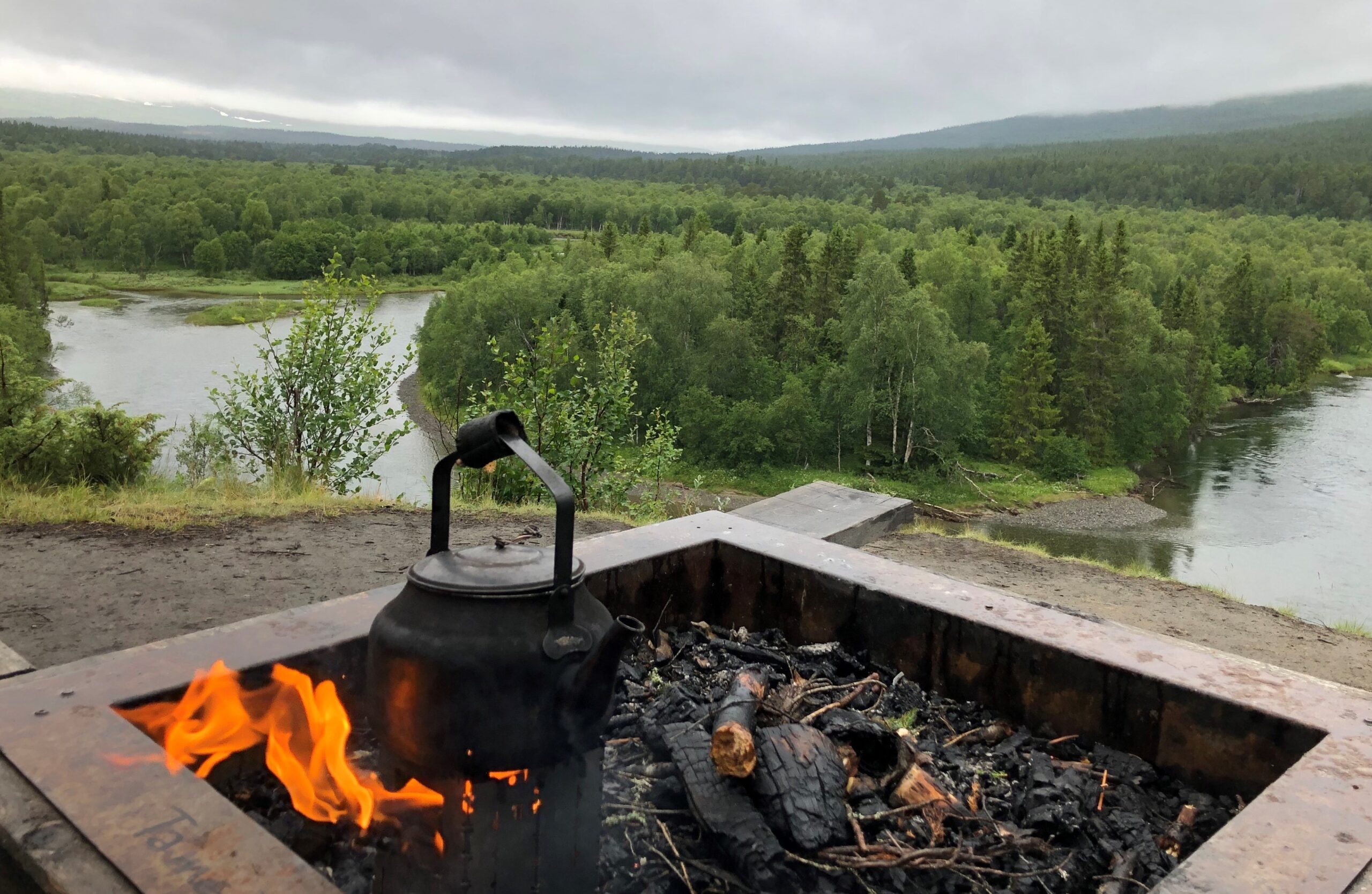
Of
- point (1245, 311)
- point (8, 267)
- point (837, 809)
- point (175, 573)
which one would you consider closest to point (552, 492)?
point (837, 809)

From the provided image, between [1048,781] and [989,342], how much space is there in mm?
42924

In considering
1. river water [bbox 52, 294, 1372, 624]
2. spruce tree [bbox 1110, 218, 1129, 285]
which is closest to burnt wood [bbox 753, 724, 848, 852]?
river water [bbox 52, 294, 1372, 624]

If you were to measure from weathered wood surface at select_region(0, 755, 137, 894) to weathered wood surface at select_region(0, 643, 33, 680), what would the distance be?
2.60 ft

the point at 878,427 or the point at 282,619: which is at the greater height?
the point at 282,619

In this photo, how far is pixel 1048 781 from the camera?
121 inches

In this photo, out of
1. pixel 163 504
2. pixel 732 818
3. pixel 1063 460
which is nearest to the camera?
pixel 732 818

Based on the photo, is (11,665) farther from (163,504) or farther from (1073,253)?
(1073,253)

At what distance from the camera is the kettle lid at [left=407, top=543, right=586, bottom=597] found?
2.29 m

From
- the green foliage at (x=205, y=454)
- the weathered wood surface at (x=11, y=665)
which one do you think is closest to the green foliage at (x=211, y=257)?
the green foliage at (x=205, y=454)

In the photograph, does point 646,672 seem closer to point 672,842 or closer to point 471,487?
point 672,842

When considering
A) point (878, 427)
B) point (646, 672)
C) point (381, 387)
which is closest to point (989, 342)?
point (878, 427)

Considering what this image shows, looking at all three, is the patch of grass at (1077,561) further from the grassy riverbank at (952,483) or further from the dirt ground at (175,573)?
→ the grassy riverbank at (952,483)

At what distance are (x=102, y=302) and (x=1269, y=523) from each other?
5575cm

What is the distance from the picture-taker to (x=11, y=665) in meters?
2.90
